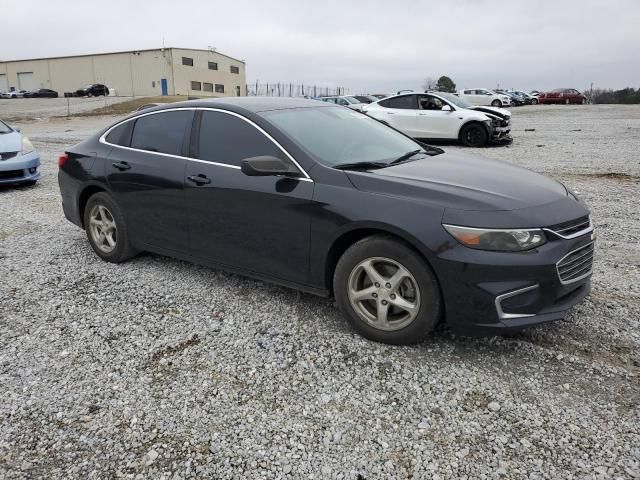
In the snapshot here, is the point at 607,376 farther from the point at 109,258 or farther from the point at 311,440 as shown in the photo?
the point at 109,258

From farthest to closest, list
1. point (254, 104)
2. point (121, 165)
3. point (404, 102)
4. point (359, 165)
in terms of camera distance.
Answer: point (404, 102) → point (121, 165) → point (254, 104) → point (359, 165)

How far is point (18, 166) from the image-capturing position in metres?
9.05

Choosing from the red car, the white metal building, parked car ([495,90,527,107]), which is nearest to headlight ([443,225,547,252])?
parked car ([495,90,527,107])

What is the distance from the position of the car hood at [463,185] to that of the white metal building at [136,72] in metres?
66.5

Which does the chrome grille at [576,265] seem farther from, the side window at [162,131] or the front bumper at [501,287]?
the side window at [162,131]

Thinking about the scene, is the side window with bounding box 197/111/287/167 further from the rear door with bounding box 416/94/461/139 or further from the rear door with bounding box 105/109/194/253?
the rear door with bounding box 416/94/461/139

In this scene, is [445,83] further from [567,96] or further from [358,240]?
[358,240]

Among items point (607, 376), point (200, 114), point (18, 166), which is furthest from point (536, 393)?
point (18, 166)

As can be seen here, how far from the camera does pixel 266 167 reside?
145 inches

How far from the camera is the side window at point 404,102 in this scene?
15281 millimetres

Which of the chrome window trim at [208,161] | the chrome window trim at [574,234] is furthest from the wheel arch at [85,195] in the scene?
the chrome window trim at [574,234]

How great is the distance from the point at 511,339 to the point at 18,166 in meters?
8.64

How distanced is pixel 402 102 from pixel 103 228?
11.9 metres

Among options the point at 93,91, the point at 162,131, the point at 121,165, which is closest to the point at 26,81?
the point at 93,91
